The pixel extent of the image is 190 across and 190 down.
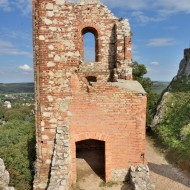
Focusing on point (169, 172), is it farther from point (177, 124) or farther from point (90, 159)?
point (177, 124)

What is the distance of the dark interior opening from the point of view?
10609 millimetres

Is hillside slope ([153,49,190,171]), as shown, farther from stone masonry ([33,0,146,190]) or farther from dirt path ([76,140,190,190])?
stone masonry ([33,0,146,190])

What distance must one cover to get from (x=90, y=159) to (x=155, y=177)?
335 cm

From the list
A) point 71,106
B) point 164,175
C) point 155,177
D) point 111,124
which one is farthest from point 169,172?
point 71,106

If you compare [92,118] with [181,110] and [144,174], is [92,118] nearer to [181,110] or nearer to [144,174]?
[144,174]

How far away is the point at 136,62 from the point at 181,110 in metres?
5.99

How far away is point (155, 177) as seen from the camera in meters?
12.7

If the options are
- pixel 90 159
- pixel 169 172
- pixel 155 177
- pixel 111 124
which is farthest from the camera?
pixel 169 172

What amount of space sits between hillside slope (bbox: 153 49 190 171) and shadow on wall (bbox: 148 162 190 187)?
651mm

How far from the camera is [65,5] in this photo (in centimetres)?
941

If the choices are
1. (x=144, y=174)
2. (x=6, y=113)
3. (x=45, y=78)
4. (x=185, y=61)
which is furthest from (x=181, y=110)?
(x=6, y=113)

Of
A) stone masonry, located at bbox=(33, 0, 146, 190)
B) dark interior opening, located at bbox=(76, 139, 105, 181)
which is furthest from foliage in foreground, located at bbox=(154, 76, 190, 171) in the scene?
stone masonry, located at bbox=(33, 0, 146, 190)

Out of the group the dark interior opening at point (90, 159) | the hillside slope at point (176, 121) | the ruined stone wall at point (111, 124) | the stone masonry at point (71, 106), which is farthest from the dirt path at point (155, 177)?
the hillside slope at point (176, 121)

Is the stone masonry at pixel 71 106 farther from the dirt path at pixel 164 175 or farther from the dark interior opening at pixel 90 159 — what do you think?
the dirt path at pixel 164 175
